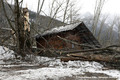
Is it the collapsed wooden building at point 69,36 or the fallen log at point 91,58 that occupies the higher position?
the collapsed wooden building at point 69,36

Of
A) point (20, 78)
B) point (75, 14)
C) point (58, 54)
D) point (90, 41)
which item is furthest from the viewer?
point (75, 14)

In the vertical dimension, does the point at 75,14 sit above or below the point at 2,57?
above

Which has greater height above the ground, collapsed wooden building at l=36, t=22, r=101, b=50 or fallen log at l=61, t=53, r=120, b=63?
collapsed wooden building at l=36, t=22, r=101, b=50

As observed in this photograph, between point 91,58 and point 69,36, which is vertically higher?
point 69,36

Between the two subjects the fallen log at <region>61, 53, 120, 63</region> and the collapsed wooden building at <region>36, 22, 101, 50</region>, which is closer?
the fallen log at <region>61, 53, 120, 63</region>

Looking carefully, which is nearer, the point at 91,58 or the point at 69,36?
the point at 91,58

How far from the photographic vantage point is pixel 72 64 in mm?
5094

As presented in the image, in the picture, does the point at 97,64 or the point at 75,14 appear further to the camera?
the point at 75,14

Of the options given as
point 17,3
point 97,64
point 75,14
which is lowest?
point 97,64

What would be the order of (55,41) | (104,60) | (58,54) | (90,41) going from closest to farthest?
1. (104,60)
2. (58,54)
3. (55,41)
4. (90,41)

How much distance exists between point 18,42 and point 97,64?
11.8 feet

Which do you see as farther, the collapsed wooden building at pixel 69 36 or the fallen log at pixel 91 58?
the collapsed wooden building at pixel 69 36

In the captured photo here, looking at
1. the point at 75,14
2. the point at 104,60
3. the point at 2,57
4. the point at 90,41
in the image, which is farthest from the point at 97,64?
the point at 75,14

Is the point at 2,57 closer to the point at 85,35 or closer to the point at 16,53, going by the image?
the point at 16,53
